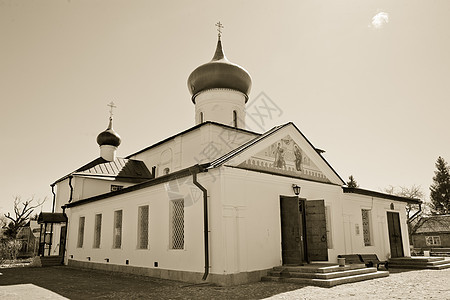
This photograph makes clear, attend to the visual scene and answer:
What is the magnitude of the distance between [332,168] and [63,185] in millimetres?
15938

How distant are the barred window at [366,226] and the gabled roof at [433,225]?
26.4 metres

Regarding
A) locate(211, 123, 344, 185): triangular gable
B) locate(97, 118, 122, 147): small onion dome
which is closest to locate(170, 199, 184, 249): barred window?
locate(211, 123, 344, 185): triangular gable

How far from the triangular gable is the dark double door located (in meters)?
1.11

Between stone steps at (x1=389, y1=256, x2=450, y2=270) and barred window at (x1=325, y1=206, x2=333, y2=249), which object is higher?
barred window at (x1=325, y1=206, x2=333, y2=249)

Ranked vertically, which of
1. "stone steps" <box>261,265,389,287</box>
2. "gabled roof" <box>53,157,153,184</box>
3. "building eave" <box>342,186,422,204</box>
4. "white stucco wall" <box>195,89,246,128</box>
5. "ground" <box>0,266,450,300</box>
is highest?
"white stucco wall" <box>195,89,246,128</box>

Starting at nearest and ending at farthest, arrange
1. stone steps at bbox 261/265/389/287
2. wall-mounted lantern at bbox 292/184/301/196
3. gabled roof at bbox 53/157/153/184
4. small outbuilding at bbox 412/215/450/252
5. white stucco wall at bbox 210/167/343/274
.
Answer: stone steps at bbox 261/265/389/287
white stucco wall at bbox 210/167/343/274
wall-mounted lantern at bbox 292/184/301/196
gabled roof at bbox 53/157/153/184
small outbuilding at bbox 412/215/450/252

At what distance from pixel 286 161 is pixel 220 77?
7633 mm

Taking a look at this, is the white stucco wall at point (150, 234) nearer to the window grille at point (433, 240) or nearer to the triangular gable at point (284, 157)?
the triangular gable at point (284, 157)

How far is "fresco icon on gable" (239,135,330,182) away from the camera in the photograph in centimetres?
1183

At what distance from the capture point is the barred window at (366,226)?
16203 millimetres

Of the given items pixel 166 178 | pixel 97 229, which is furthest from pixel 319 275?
pixel 97 229

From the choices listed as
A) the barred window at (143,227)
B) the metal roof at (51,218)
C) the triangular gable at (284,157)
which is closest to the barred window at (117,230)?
the barred window at (143,227)

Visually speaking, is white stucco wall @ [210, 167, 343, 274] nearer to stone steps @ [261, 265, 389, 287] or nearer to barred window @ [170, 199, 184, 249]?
stone steps @ [261, 265, 389, 287]

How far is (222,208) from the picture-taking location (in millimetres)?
10258
